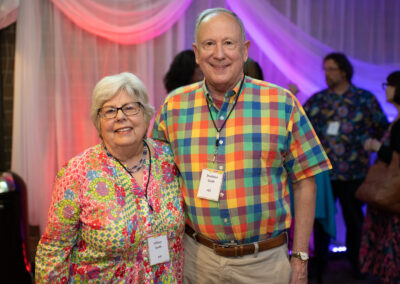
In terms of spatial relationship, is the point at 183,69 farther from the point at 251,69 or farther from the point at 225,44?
the point at 225,44

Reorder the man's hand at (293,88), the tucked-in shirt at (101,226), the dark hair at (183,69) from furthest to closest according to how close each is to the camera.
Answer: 1. the man's hand at (293,88)
2. the dark hair at (183,69)
3. the tucked-in shirt at (101,226)

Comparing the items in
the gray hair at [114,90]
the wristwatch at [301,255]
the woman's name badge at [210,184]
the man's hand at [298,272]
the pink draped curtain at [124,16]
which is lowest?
the man's hand at [298,272]

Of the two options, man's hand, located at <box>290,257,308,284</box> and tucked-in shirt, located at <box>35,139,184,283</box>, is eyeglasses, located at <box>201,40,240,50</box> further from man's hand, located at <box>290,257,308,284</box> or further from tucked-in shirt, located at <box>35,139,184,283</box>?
man's hand, located at <box>290,257,308,284</box>

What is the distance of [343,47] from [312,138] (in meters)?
2.67

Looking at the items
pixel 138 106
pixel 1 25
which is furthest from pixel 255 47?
pixel 138 106

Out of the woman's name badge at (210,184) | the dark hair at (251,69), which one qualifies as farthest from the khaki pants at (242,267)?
the dark hair at (251,69)

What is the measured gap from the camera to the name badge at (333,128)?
3631mm

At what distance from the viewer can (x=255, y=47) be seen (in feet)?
12.8

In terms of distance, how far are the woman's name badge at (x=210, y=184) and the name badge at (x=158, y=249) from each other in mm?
234

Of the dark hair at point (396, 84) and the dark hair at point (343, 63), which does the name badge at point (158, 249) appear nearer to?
the dark hair at point (396, 84)

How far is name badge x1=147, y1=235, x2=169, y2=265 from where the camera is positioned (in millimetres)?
1680

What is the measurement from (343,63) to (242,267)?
2.51 meters

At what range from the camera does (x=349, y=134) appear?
3.63 m

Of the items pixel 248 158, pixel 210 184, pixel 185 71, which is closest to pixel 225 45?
pixel 248 158
